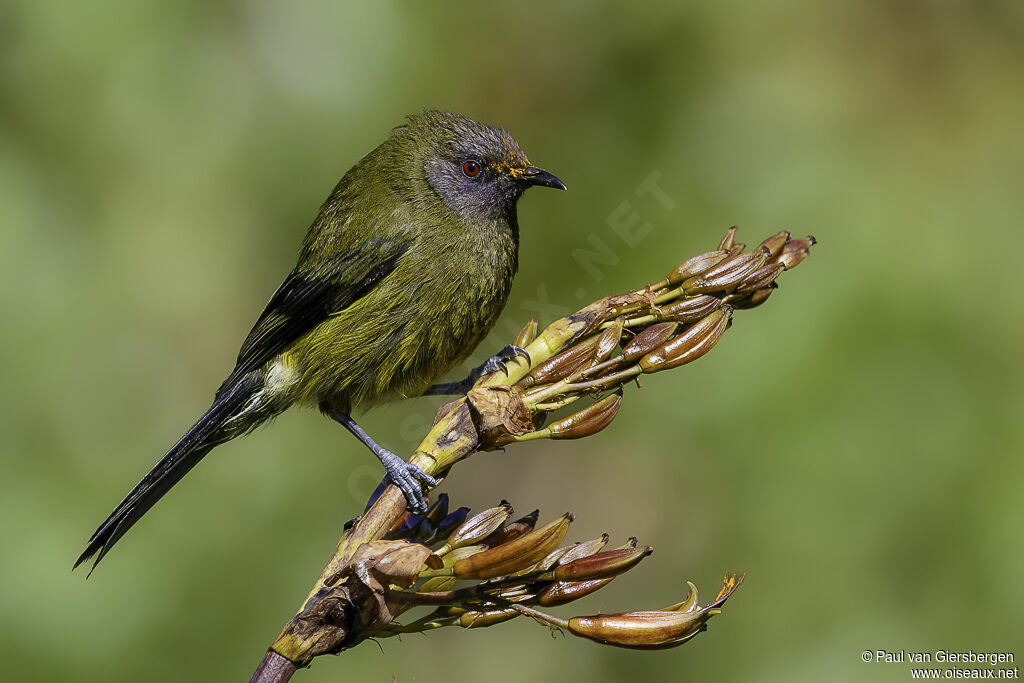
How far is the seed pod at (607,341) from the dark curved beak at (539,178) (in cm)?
187

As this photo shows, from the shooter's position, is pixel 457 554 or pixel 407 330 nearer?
pixel 457 554

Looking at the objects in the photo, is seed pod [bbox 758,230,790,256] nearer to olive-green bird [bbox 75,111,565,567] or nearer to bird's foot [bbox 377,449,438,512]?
bird's foot [bbox 377,449,438,512]

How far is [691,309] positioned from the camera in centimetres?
187

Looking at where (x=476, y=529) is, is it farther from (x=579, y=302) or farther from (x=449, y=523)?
(x=579, y=302)

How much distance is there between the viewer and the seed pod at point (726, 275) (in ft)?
6.10

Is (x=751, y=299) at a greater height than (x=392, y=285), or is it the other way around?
(x=392, y=285)

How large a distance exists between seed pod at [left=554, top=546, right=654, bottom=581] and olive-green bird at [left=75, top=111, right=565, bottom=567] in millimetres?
1853

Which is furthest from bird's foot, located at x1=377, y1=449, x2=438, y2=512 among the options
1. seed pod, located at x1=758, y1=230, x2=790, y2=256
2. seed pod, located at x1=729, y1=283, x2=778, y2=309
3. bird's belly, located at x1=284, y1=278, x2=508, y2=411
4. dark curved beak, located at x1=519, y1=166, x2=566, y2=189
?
dark curved beak, located at x1=519, y1=166, x2=566, y2=189

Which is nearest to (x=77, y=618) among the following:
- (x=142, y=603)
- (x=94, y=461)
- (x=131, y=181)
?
(x=142, y=603)

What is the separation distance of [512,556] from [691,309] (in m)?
0.62

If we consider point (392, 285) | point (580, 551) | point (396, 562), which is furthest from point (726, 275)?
point (392, 285)

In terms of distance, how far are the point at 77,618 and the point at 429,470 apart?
2176 millimetres

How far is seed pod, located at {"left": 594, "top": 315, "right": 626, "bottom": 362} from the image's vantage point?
183 centimetres

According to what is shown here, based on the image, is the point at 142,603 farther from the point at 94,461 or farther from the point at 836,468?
the point at 836,468
